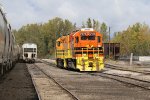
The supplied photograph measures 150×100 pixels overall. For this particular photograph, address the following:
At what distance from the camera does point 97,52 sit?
30.3m

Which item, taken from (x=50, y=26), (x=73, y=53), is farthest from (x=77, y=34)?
(x=50, y=26)

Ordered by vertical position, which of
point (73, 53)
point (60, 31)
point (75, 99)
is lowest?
point (75, 99)

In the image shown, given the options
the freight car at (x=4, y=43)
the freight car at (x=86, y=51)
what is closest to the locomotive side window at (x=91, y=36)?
the freight car at (x=86, y=51)

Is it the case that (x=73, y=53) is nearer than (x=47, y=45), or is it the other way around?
(x=73, y=53)

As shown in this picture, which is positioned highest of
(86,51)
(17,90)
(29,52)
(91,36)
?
(91,36)

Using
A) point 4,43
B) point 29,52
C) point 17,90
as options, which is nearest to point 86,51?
point 4,43

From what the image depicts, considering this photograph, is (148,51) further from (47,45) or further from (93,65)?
(93,65)

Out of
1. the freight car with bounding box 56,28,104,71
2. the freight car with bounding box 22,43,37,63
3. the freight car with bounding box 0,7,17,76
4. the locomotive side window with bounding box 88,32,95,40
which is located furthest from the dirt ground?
the freight car with bounding box 22,43,37,63

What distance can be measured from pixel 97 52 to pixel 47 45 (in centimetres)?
9738

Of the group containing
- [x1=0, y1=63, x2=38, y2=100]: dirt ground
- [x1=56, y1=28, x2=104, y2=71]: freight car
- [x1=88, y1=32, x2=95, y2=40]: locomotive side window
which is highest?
[x1=88, y1=32, x2=95, y2=40]: locomotive side window

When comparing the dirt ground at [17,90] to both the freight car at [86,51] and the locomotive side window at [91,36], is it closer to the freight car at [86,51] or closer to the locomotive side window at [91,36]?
the freight car at [86,51]

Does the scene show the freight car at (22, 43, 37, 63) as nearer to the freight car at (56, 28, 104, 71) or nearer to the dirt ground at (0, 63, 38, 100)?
the freight car at (56, 28, 104, 71)

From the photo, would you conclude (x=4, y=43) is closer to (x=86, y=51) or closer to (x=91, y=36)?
(x=86, y=51)

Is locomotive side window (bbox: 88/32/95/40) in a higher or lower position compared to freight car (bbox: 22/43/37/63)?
higher
